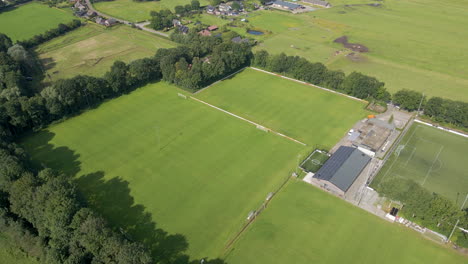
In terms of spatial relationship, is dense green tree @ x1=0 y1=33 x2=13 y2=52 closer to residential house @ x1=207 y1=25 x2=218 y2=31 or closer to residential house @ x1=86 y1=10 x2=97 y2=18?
residential house @ x1=86 y1=10 x2=97 y2=18

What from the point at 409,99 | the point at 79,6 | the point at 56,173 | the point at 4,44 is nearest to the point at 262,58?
the point at 409,99

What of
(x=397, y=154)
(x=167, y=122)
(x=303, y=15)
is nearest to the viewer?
(x=397, y=154)

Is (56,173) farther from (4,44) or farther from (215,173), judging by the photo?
(4,44)

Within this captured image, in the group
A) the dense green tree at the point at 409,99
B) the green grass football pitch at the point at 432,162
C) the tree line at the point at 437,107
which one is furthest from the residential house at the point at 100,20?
the green grass football pitch at the point at 432,162

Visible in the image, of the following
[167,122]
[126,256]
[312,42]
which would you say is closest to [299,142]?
[167,122]

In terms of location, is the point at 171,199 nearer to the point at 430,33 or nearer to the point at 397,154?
the point at 397,154

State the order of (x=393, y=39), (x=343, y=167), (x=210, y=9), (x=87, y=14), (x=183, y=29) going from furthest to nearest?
(x=210, y=9)
(x=87, y=14)
(x=183, y=29)
(x=393, y=39)
(x=343, y=167)
